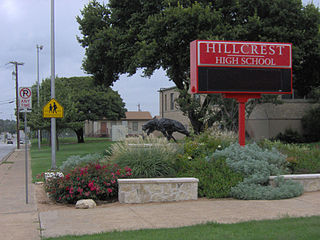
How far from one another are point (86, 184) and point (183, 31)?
14294mm

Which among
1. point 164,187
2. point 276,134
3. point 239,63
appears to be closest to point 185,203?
point 164,187

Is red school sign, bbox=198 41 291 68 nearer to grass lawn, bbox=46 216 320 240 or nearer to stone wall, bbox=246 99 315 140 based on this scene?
grass lawn, bbox=46 216 320 240

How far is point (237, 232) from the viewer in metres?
6.66

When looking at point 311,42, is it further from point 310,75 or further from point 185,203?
point 185,203

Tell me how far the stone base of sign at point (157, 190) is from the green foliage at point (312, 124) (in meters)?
22.5

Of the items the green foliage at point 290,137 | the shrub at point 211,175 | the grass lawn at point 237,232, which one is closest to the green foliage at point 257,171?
the shrub at point 211,175

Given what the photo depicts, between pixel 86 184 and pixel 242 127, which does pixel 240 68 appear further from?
pixel 86 184

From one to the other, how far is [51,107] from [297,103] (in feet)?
71.2

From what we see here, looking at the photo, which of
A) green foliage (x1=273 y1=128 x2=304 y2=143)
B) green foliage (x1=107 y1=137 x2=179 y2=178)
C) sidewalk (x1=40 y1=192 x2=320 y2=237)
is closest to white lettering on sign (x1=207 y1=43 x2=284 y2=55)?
green foliage (x1=107 y1=137 x2=179 y2=178)

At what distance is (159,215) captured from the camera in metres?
8.49

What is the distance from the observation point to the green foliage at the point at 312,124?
3023cm

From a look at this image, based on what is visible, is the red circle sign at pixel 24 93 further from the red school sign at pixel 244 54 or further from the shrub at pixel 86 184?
the red school sign at pixel 244 54

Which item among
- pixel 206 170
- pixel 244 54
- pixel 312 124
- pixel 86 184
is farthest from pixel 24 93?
pixel 312 124

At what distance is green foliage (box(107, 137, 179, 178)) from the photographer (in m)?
11.4
